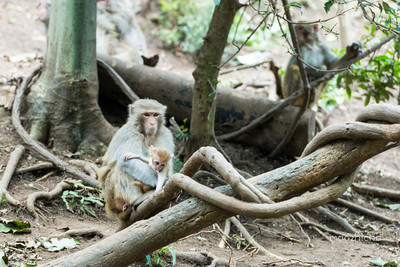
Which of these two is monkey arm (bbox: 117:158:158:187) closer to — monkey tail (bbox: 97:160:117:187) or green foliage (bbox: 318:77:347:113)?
monkey tail (bbox: 97:160:117:187)

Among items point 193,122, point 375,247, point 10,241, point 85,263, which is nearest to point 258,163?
point 193,122

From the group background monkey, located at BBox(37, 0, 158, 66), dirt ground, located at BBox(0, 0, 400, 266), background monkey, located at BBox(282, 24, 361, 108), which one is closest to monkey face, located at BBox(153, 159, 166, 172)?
dirt ground, located at BBox(0, 0, 400, 266)

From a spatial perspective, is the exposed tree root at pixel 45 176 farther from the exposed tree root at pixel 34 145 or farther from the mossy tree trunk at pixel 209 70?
the mossy tree trunk at pixel 209 70

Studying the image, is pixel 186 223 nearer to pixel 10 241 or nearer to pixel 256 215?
pixel 256 215

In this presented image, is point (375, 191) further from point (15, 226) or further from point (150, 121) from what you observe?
point (15, 226)

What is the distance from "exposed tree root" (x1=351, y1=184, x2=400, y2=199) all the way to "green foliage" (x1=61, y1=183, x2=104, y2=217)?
12.1ft

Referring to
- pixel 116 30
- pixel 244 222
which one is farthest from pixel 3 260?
pixel 116 30

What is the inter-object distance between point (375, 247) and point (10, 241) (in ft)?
12.4

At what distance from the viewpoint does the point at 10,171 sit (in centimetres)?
514

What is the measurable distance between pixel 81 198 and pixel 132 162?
5.26ft

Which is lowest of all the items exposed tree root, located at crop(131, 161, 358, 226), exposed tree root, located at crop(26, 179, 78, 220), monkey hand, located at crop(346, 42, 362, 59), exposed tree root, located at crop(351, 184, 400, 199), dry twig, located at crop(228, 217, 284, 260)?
dry twig, located at crop(228, 217, 284, 260)

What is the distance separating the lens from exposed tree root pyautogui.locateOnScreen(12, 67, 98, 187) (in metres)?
5.48

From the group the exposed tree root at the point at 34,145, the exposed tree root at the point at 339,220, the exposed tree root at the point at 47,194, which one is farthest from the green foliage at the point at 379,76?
the exposed tree root at the point at 47,194

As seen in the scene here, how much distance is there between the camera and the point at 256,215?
2.64 metres
